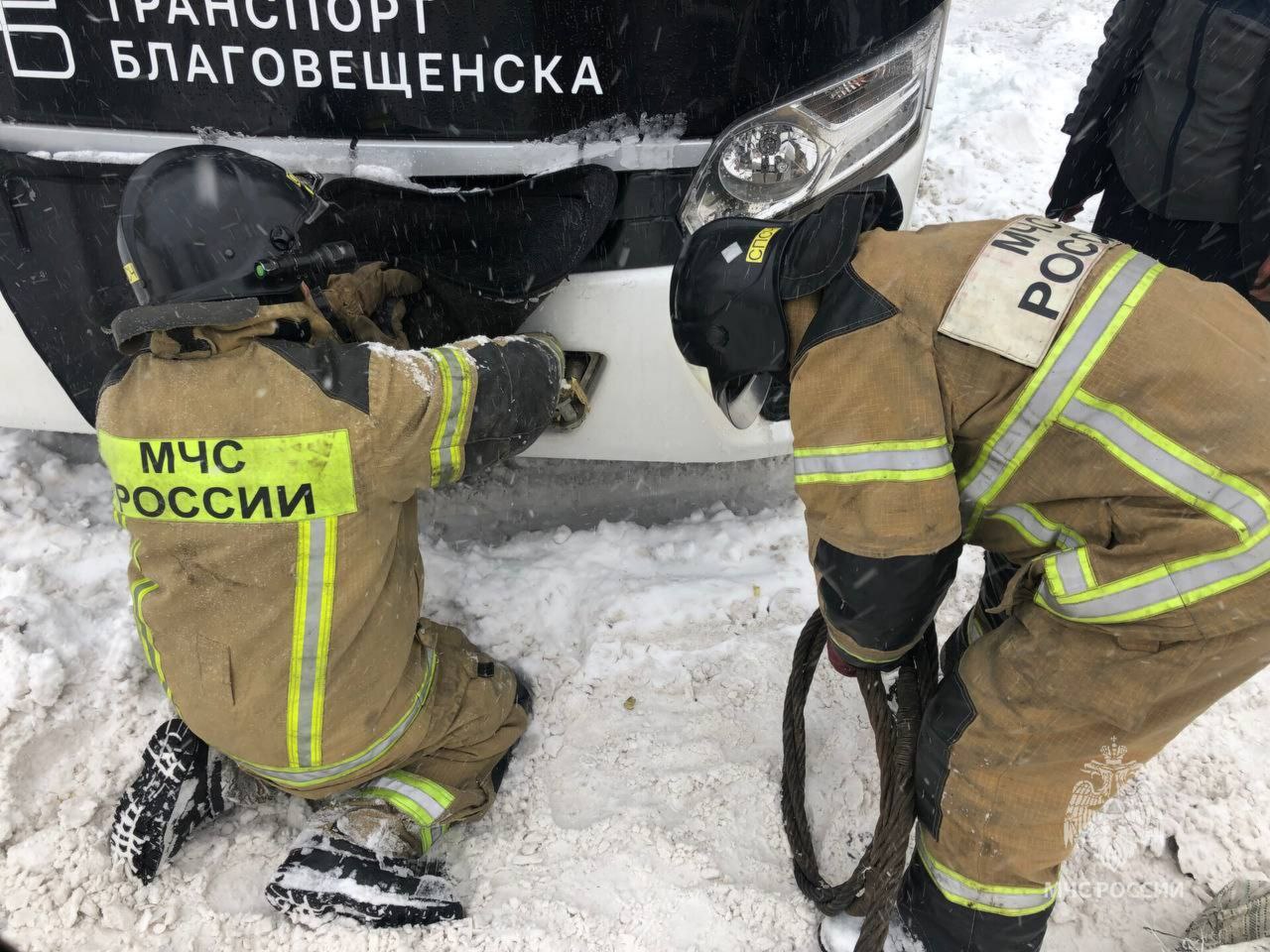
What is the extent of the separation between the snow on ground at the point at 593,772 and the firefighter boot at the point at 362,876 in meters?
0.07

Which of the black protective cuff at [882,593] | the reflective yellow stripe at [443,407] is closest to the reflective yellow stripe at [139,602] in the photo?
the reflective yellow stripe at [443,407]

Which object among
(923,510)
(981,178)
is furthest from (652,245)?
(981,178)

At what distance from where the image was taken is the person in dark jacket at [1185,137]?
2.73 meters

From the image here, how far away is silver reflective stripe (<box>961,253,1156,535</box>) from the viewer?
151 cm

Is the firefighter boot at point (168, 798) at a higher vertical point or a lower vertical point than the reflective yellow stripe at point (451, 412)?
lower

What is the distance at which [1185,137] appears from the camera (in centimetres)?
290

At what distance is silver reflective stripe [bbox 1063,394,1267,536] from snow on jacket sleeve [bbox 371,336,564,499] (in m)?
1.16

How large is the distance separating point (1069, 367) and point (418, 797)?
1817mm

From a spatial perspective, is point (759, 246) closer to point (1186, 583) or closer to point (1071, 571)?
point (1071, 571)

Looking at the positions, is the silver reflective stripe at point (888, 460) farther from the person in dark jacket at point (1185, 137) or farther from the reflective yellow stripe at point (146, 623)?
the person in dark jacket at point (1185, 137)

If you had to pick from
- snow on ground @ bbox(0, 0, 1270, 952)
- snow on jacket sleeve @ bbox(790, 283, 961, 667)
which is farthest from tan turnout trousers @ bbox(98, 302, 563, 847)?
snow on jacket sleeve @ bbox(790, 283, 961, 667)

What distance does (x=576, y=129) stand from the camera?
2078mm

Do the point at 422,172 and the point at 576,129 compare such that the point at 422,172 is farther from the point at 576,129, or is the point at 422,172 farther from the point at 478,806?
the point at 478,806

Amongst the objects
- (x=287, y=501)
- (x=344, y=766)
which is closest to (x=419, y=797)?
(x=344, y=766)
